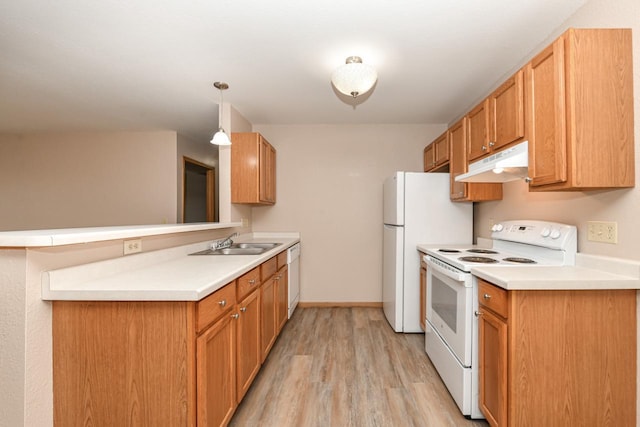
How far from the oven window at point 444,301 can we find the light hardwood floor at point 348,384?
458 mm

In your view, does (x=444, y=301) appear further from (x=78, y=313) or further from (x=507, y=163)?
(x=78, y=313)

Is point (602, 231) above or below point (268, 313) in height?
above

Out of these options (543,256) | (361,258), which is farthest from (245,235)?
(543,256)

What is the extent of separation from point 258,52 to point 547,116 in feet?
5.96

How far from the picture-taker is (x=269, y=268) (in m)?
2.32

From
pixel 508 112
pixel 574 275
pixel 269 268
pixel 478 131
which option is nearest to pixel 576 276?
pixel 574 275

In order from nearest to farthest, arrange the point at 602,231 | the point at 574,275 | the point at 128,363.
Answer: the point at 128,363 → the point at 574,275 → the point at 602,231

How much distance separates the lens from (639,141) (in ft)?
4.35

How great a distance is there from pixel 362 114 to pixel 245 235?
1950 mm

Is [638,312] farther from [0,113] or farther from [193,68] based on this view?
[0,113]

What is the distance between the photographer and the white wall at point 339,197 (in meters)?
3.68

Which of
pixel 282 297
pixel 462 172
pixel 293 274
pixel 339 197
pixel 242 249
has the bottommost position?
pixel 282 297

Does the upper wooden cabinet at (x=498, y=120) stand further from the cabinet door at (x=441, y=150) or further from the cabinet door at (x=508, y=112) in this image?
the cabinet door at (x=441, y=150)

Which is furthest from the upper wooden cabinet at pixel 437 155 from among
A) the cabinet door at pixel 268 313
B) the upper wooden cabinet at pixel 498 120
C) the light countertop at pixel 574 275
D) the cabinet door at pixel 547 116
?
the cabinet door at pixel 268 313
